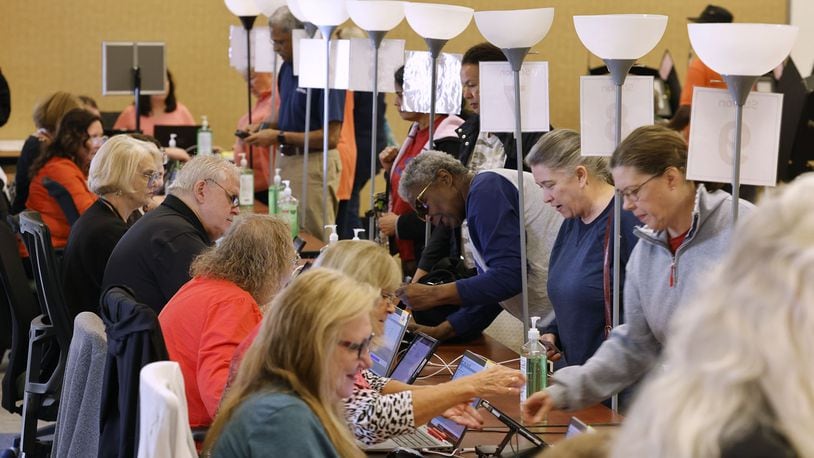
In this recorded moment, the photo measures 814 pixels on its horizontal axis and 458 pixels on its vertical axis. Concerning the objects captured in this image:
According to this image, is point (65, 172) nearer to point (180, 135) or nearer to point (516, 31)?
point (180, 135)

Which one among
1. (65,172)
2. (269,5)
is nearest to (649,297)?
(65,172)

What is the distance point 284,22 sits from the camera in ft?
19.0

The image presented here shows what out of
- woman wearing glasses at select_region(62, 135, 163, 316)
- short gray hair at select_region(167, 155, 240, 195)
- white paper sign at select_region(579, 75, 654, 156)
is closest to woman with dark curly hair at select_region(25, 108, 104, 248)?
woman wearing glasses at select_region(62, 135, 163, 316)

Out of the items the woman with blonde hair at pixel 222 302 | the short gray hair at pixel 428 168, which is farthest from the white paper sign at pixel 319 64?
the woman with blonde hair at pixel 222 302

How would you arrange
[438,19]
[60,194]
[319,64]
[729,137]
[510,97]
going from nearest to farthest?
[729,137], [510,97], [438,19], [319,64], [60,194]

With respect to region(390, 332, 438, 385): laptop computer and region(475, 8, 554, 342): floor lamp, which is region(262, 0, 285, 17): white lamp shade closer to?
region(475, 8, 554, 342): floor lamp

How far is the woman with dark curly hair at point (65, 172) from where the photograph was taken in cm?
539

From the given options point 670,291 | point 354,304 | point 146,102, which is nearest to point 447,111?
point 670,291

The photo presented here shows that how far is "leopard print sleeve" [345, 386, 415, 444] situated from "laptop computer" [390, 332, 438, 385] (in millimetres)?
525

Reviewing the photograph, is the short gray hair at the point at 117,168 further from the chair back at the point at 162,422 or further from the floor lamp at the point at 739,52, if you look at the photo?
the floor lamp at the point at 739,52

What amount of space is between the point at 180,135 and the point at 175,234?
3.61 metres

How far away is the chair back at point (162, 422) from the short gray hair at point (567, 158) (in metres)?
1.43

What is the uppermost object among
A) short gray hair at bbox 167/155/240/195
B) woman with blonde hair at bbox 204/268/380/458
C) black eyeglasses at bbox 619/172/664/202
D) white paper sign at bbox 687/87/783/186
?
white paper sign at bbox 687/87/783/186

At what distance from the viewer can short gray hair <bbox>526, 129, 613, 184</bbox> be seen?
322 centimetres
